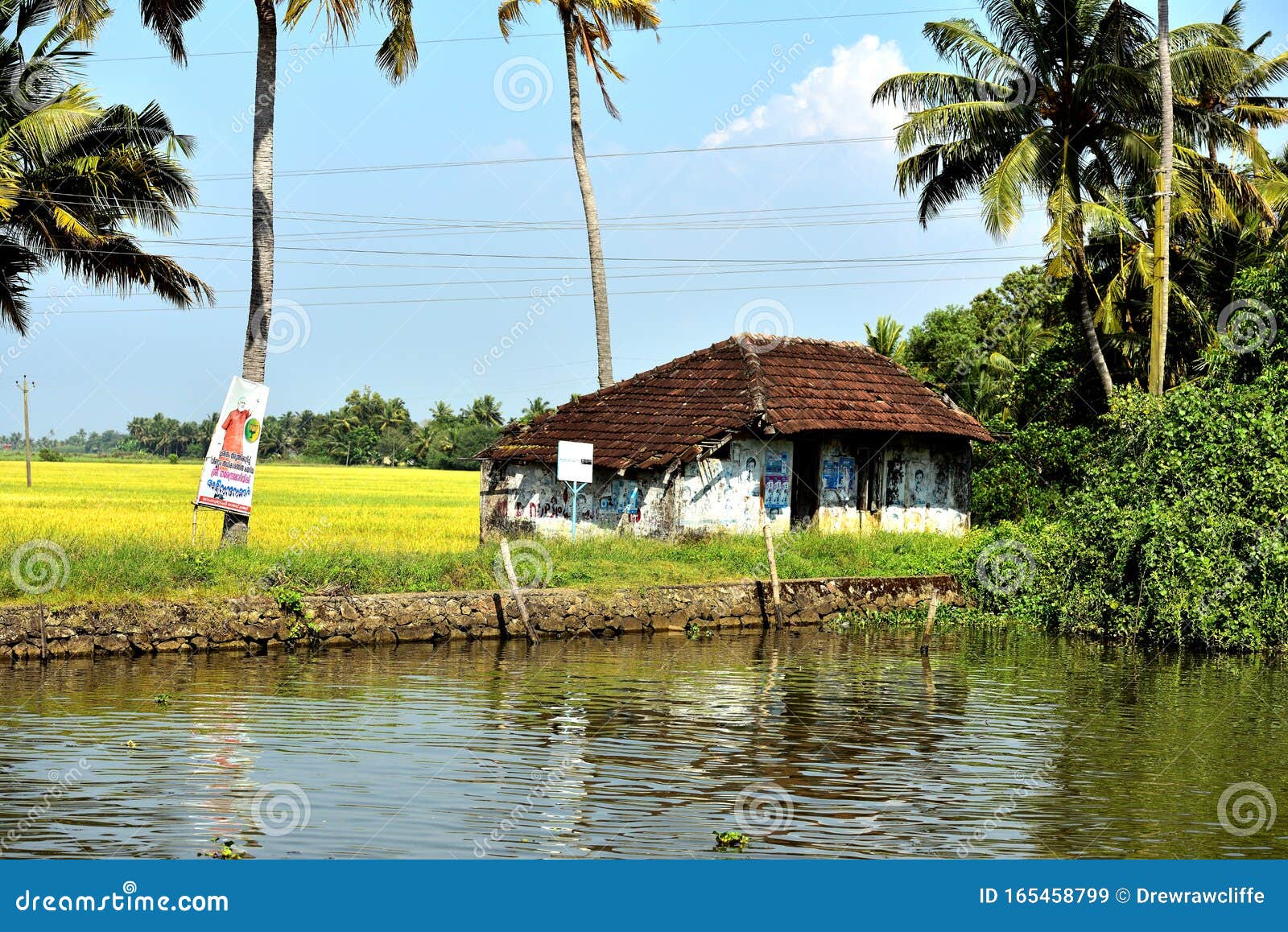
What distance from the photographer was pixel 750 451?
28.3 meters

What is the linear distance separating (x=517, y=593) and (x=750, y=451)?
8799 millimetres

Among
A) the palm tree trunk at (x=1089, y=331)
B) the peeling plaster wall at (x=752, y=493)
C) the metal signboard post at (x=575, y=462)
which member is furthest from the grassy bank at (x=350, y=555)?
the palm tree trunk at (x=1089, y=331)

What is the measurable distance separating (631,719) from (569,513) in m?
14.6

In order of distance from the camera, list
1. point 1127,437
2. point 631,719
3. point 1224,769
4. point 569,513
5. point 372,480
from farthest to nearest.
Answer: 1. point 372,480
2. point 569,513
3. point 1127,437
4. point 631,719
5. point 1224,769

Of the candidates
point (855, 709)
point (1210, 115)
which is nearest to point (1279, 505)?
point (855, 709)

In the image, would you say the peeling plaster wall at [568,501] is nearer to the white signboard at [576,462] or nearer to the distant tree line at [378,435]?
the white signboard at [576,462]

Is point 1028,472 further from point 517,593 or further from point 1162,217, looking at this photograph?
point 517,593

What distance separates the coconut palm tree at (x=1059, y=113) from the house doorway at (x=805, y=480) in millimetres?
5898

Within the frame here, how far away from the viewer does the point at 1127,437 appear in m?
24.5

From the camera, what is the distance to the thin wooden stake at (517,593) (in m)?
20.7

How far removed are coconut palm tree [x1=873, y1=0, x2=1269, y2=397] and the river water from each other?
1229cm

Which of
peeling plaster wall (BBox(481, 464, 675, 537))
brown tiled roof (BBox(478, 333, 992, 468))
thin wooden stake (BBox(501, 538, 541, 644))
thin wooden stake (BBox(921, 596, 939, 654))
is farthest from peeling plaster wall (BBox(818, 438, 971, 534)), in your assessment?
thin wooden stake (BBox(501, 538, 541, 644))

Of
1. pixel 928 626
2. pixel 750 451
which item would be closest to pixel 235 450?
pixel 750 451

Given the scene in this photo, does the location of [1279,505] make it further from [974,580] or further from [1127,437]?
[974,580]
